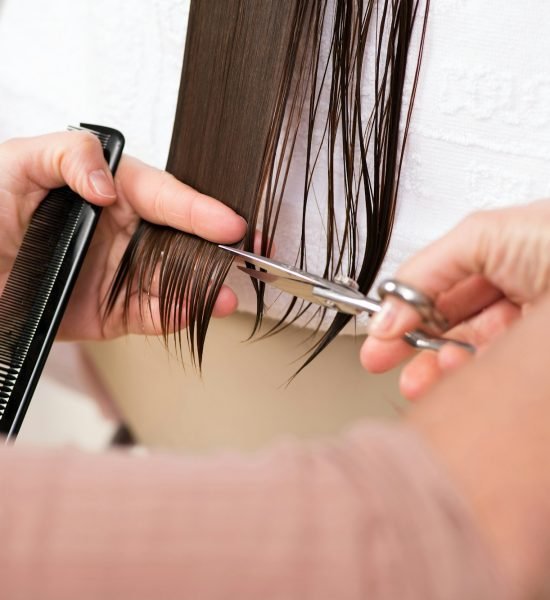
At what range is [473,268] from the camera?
457mm

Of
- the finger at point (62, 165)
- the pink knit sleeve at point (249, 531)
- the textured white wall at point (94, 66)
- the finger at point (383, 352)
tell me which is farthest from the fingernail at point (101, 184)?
the pink knit sleeve at point (249, 531)

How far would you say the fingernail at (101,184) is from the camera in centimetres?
66

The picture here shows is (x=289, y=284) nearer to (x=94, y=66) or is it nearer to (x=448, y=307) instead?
(x=448, y=307)

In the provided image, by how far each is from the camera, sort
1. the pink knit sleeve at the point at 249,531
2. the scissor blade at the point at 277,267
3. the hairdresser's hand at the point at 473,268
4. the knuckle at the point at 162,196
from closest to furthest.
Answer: the pink knit sleeve at the point at 249,531
the hairdresser's hand at the point at 473,268
the scissor blade at the point at 277,267
the knuckle at the point at 162,196

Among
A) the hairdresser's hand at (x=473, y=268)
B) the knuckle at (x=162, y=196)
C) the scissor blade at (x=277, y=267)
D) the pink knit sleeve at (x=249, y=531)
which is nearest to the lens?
the pink knit sleeve at (x=249, y=531)

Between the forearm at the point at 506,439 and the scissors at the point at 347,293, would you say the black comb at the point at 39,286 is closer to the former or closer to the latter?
the scissors at the point at 347,293

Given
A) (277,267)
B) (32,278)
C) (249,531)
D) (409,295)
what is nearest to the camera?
(249,531)

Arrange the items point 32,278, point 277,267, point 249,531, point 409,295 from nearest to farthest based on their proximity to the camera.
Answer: point 249,531
point 409,295
point 277,267
point 32,278

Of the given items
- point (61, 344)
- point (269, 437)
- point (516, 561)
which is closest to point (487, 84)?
point (516, 561)

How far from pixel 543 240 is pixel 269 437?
0.51m

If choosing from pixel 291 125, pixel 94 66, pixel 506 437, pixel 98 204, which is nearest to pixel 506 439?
pixel 506 437

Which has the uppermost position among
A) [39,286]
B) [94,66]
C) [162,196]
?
[94,66]

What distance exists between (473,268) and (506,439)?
0.19 metres

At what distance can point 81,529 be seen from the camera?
28cm
